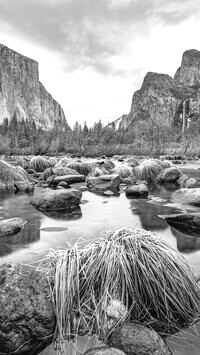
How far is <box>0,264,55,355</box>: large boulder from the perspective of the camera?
2.56 metres

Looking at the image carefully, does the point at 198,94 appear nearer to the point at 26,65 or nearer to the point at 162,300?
the point at 26,65

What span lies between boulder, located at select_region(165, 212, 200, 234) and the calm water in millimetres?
208

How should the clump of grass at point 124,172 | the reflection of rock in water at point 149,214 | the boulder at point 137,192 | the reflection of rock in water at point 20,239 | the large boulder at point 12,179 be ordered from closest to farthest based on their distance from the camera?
the reflection of rock in water at point 20,239
the reflection of rock in water at point 149,214
the boulder at point 137,192
the large boulder at point 12,179
the clump of grass at point 124,172

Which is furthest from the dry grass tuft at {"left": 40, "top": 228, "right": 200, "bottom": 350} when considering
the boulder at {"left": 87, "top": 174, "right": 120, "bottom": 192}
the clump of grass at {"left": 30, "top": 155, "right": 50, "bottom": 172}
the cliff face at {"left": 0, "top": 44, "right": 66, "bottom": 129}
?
the cliff face at {"left": 0, "top": 44, "right": 66, "bottom": 129}

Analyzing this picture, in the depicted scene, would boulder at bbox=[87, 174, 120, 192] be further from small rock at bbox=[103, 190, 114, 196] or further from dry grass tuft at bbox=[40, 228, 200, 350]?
dry grass tuft at bbox=[40, 228, 200, 350]

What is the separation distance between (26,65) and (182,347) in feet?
711

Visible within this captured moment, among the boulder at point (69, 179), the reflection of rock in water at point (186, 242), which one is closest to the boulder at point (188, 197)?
the reflection of rock in water at point (186, 242)

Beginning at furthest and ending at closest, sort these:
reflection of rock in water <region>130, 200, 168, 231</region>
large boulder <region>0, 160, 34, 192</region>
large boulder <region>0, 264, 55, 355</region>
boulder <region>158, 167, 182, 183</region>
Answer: boulder <region>158, 167, 182, 183</region> → large boulder <region>0, 160, 34, 192</region> → reflection of rock in water <region>130, 200, 168, 231</region> → large boulder <region>0, 264, 55, 355</region>

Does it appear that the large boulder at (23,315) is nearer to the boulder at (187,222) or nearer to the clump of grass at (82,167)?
the boulder at (187,222)

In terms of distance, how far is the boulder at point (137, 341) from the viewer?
243cm

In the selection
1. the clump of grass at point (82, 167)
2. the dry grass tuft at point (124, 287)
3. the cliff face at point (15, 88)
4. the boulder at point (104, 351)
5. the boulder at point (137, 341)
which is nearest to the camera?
the boulder at point (104, 351)

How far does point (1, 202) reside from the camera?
965cm

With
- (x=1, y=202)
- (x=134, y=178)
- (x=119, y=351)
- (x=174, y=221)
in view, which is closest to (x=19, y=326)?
(x=119, y=351)

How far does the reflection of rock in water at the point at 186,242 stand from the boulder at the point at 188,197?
314 centimetres
